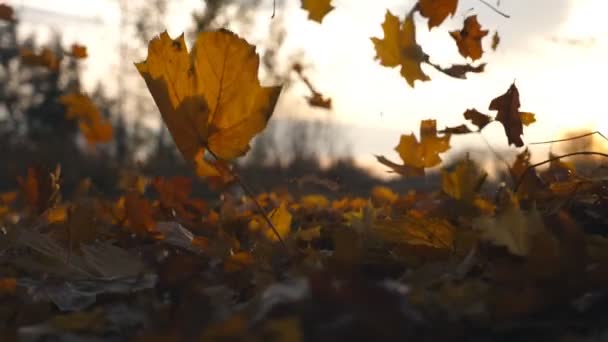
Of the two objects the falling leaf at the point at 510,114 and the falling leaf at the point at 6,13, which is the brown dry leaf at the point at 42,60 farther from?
the falling leaf at the point at 510,114

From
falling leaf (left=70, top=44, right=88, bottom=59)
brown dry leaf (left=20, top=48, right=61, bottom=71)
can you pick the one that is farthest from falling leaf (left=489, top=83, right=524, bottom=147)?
brown dry leaf (left=20, top=48, right=61, bottom=71)

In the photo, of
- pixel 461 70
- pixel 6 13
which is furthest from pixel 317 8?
pixel 6 13

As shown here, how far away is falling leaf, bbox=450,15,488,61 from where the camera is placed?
58.9 inches

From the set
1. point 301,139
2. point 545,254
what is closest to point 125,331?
point 545,254

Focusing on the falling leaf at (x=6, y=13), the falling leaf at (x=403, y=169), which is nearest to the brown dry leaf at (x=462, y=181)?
the falling leaf at (x=403, y=169)

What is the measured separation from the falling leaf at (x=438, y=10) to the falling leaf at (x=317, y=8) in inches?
7.5

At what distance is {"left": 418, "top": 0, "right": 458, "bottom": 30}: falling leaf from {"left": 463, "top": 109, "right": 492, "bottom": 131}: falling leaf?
23 centimetres

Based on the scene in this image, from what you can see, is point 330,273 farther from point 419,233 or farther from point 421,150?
point 421,150

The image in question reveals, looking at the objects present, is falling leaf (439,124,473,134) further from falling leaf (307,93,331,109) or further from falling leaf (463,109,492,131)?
falling leaf (307,93,331,109)

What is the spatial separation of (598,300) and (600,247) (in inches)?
7.5

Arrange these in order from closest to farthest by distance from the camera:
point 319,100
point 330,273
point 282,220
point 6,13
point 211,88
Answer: point 330,273
point 211,88
point 282,220
point 319,100
point 6,13

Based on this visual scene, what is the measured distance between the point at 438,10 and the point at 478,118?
0.90 ft

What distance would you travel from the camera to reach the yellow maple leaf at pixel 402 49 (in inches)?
52.2

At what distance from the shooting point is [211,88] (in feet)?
3.13
